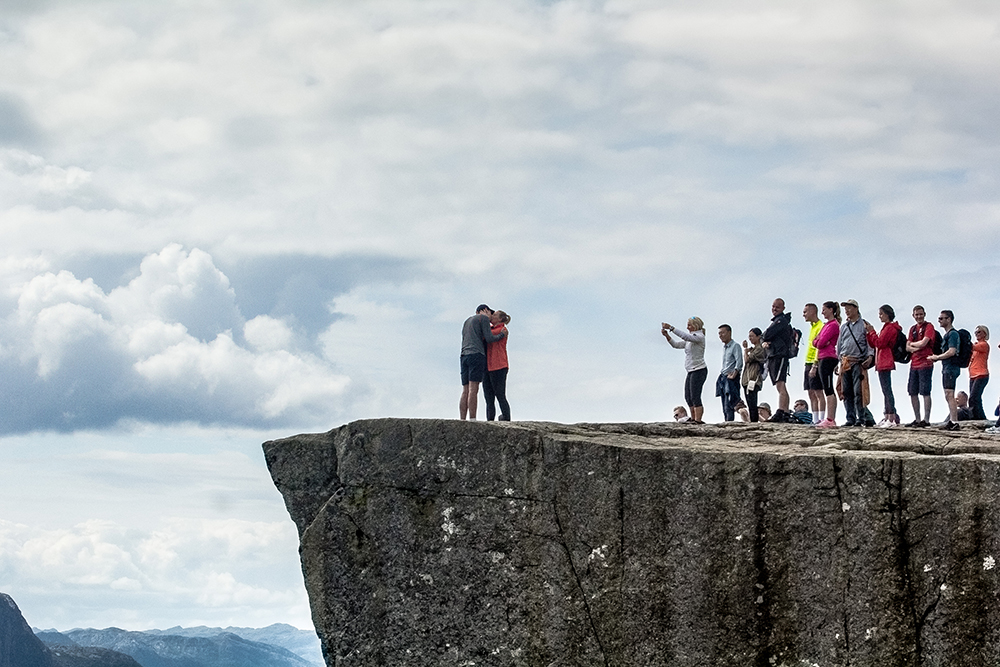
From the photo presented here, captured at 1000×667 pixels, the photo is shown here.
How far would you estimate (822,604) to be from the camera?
17.5 m

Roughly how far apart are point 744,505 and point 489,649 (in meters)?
4.71

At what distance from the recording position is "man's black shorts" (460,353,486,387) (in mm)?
23203

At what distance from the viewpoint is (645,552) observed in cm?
1791

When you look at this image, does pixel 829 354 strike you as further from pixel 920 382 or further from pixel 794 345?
pixel 920 382

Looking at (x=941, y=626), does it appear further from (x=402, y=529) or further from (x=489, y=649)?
(x=402, y=529)

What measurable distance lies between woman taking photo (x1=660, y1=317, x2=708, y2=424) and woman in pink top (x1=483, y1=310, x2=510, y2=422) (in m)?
3.48

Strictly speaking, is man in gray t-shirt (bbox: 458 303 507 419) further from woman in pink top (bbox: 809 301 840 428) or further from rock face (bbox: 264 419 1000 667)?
woman in pink top (bbox: 809 301 840 428)

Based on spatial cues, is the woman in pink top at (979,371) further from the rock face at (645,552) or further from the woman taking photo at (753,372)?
the rock face at (645,552)

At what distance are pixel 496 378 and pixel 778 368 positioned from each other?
618 centimetres

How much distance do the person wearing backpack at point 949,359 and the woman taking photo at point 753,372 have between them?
3522 mm

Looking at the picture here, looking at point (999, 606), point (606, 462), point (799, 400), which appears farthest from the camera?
point (799, 400)

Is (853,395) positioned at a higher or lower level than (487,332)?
lower

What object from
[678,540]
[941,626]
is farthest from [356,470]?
[941,626]

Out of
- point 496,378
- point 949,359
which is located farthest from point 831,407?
point 496,378
